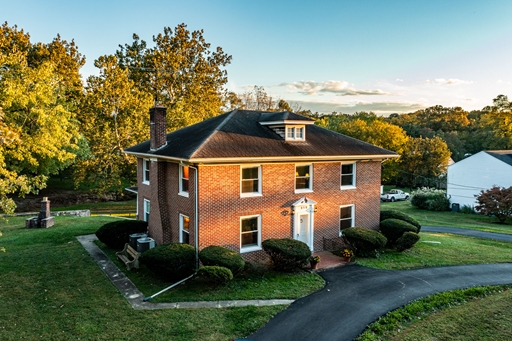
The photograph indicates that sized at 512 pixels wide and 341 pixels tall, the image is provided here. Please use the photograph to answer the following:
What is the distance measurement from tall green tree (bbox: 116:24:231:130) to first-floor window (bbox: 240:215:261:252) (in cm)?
2633

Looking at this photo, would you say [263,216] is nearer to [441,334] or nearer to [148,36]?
[441,334]

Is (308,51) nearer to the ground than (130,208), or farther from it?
farther from it

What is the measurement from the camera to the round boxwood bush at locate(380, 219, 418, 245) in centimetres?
1805

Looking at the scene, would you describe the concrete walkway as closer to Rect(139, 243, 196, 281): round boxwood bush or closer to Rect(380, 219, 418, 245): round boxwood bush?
Rect(139, 243, 196, 281): round boxwood bush

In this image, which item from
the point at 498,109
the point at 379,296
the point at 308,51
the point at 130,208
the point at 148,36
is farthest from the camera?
the point at 498,109

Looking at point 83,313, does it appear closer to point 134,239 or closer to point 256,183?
point 134,239

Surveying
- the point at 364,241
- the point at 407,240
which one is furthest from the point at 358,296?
the point at 407,240

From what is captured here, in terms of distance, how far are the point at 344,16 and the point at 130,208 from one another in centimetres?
2800

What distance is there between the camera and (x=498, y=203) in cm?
3172

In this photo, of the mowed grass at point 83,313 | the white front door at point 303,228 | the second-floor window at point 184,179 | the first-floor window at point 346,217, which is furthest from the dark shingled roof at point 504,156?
the mowed grass at point 83,313

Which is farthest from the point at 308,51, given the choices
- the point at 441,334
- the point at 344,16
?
the point at 441,334

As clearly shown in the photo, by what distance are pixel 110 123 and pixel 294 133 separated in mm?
24360

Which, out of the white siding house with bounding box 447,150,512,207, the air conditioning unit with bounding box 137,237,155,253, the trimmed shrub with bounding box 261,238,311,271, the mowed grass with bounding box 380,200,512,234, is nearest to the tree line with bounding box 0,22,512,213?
the air conditioning unit with bounding box 137,237,155,253

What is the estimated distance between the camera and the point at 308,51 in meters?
27.5
